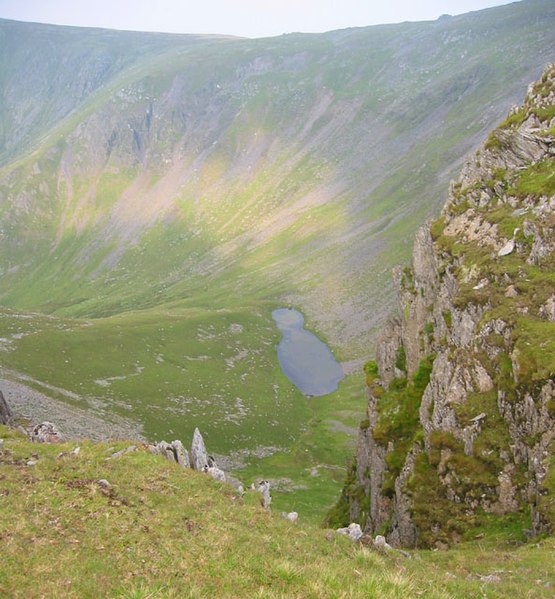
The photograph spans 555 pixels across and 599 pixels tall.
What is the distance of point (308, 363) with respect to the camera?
580 ft

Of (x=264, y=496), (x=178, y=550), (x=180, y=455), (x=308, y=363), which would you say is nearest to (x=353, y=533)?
(x=264, y=496)

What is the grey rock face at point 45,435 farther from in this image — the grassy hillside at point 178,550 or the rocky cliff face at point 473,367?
the rocky cliff face at point 473,367

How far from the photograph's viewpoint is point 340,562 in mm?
18719

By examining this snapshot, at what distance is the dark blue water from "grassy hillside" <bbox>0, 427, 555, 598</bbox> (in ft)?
439

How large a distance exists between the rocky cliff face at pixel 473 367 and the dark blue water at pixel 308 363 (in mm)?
96654

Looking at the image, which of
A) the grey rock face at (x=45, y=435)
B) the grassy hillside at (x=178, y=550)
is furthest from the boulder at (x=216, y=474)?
the grey rock face at (x=45, y=435)

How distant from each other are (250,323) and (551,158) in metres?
146

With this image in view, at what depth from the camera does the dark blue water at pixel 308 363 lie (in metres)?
164

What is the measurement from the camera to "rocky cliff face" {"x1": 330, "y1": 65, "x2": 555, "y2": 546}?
34438mm

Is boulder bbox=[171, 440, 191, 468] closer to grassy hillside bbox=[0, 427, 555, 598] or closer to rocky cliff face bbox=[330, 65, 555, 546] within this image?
grassy hillside bbox=[0, 427, 555, 598]

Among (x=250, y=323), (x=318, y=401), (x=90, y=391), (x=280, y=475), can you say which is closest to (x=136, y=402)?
(x=90, y=391)

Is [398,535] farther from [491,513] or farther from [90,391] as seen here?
[90,391]

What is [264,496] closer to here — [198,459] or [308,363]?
[198,459]

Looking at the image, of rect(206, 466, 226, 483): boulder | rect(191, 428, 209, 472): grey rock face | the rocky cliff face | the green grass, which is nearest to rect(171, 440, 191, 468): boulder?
rect(191, 428, 209, 472): grey rock face
